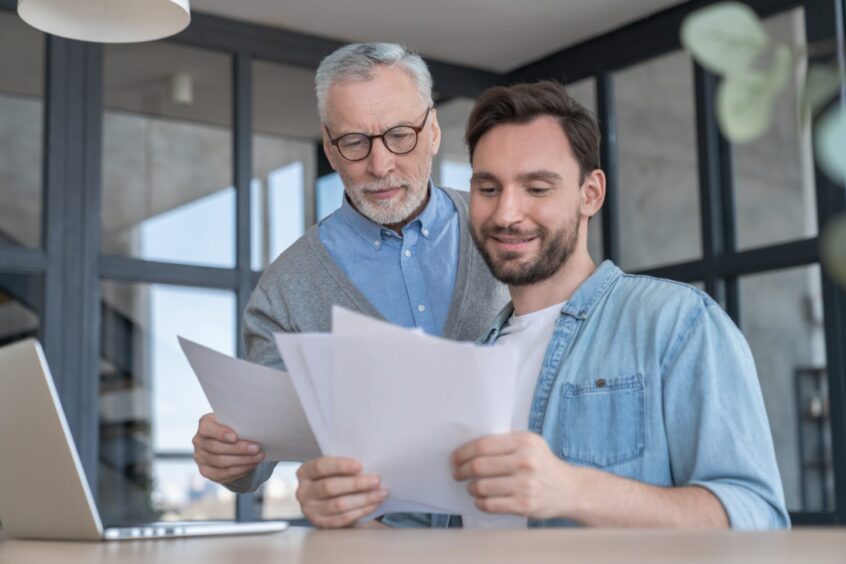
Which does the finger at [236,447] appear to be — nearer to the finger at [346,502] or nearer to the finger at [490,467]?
the finger at [346,502]

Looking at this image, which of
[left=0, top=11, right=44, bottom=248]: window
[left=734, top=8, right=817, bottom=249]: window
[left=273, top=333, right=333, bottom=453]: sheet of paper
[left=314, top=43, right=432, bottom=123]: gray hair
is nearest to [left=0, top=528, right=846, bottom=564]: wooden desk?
[left=273, top=333, right=333, bottom=453]: sheet of paper

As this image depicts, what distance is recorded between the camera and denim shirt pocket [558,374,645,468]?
1661mm

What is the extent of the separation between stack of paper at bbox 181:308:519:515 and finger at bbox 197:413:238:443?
36cm

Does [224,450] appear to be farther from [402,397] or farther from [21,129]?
[21,129]

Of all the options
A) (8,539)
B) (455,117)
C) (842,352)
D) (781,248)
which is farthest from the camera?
(455,117)

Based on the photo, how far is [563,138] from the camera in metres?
1.96

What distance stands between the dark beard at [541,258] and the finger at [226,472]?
526 millimetres

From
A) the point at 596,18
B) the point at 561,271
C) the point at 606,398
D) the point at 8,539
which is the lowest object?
the point at 8,539

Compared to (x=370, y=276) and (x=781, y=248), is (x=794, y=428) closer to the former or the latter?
(x=781, y=248)

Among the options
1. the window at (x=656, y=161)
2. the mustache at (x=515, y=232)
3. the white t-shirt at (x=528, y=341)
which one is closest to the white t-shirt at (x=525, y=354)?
the white t-shirt at (x=528, y=341)

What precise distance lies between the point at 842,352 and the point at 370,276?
7.92ft

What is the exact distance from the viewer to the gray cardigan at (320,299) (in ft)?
7.58

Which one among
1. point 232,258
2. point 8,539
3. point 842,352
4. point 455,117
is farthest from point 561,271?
point 455,117

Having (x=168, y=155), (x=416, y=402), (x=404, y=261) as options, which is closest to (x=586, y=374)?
(x=416, y=402)
